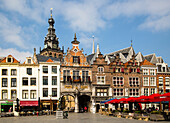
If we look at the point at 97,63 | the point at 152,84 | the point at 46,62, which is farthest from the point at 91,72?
the point at 152,84

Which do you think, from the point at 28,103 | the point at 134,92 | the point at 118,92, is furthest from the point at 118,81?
the point at 28,103

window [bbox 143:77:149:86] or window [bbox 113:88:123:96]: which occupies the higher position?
window [bbox 143:77:149:86]

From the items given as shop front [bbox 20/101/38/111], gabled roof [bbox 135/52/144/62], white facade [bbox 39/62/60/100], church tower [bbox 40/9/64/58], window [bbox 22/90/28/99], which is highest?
church tower [bbox 40/9/64/58]

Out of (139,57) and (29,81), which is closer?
(29,81)

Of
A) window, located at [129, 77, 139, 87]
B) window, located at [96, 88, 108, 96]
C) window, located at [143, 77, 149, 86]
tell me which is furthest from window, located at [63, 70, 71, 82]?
window, located at [143, 77, 149, 86]

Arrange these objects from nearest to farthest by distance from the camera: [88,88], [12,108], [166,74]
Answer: [12,108]
[88,88]
[166,74]

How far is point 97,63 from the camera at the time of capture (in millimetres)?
56125

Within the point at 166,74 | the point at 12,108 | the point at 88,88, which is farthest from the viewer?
the point at 166,74

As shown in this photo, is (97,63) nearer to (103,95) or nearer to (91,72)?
(91,72)

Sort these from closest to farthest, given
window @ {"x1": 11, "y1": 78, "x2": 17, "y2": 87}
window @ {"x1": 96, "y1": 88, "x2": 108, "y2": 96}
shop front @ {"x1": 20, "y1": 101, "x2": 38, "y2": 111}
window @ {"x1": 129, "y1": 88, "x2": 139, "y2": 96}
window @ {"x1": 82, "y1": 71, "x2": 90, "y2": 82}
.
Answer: shop front @ {"x1": 20, "y1": 101, "x2": 38, "y2": 111} → window @ {"x1": 11, "y1": 78, "x2": 17, "y2": 87} → window @ {"x1": 82, "y1": 71, "x2": 90, "y2": 82} → window @ {"x1": 96, "y1": 88, "x2": 108, "y2": 96} → window @ {"x1": 129, "y1": 88, "x2": 139, "y2": 96}

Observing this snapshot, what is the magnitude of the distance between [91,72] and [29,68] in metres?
12.5

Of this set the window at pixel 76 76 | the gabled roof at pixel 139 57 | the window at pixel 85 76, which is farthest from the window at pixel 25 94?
the gabled roof at pixel 139 57

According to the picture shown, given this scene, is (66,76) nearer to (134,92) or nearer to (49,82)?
(49,82)

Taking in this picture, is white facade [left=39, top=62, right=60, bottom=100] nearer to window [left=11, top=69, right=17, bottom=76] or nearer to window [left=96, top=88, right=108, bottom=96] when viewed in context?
window [left=11, top=69, right=17, bottom=76]
